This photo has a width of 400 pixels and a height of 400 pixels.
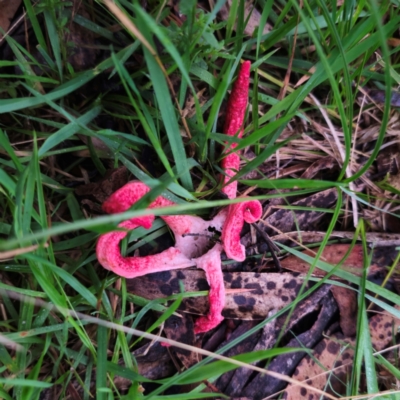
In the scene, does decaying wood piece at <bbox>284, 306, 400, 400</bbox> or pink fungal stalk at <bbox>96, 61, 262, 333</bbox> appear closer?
pink fungal stalk at <bbox>96, 61, 262, 333</bbox>

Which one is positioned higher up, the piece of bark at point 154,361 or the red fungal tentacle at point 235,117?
the red fungal tentacle at point 235,117

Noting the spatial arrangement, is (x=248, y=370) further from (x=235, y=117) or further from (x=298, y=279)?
(x=235, y=117)

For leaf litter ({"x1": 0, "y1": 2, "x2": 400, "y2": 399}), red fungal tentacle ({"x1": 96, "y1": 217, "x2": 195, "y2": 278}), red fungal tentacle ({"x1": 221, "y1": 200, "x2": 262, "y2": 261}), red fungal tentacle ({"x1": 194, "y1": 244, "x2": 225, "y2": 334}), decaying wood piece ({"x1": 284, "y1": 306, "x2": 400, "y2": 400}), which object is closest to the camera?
red fungal tentacle ({"x1": 96, "y1": 217, "x2": 195, "y2": 278})

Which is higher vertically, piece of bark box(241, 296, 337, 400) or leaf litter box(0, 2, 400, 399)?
leaf litter box(0, 2, 400, 399)

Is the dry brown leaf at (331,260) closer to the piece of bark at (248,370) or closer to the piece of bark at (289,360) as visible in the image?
the piece of bark at (289,360)

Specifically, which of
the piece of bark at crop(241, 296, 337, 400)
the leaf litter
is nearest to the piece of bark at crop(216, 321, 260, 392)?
the leaf litter

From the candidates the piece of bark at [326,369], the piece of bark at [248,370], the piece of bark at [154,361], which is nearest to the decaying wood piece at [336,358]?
the piece of bark at [326,369]

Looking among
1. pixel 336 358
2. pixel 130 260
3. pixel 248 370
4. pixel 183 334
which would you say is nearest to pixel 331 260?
pixel 336 358

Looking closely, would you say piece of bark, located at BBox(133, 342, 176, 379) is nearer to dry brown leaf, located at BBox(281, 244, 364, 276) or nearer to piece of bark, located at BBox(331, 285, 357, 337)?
dry brown leaf, located at BBox(281, 244, 364, 276)
